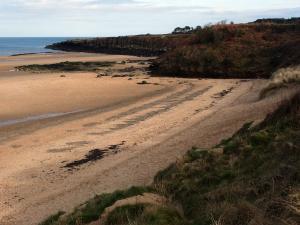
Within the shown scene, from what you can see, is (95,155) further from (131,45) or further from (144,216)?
(131,45)

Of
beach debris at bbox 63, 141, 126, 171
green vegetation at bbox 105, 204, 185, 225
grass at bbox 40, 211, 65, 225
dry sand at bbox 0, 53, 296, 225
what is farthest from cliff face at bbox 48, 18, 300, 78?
green vegetation at bbox 105, 204, 185, 225

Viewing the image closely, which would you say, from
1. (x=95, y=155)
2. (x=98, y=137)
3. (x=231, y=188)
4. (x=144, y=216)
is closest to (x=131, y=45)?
(x=98, y=137)

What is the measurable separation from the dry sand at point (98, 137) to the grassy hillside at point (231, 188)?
153cm

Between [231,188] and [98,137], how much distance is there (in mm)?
8532

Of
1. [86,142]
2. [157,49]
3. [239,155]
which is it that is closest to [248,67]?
[86,142]

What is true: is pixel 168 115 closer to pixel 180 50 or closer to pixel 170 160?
pixel 170 160

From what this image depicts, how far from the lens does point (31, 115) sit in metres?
19.9

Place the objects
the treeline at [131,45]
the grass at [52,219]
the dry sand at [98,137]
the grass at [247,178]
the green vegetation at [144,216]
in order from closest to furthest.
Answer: the grass at [247,178] → the green vegetation at [144,216] → the grass at [52,219] → the dry sand at [98,137] → the treeline at [131,45]

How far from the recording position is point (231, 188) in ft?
22.0

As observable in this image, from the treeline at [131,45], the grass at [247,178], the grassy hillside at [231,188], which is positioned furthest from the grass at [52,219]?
the treeline at [131,45]

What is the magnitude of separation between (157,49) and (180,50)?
32.8m

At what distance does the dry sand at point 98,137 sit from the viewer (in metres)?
9.81

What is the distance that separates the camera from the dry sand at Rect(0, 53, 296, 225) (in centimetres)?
981

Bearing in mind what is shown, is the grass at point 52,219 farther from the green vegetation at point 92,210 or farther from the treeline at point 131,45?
the treeline at point 131,45
